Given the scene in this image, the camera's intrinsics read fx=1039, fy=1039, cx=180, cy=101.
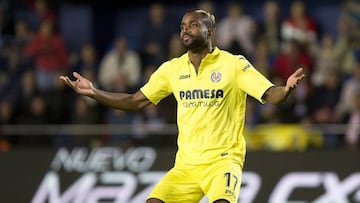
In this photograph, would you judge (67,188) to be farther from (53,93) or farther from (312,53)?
(312,53)

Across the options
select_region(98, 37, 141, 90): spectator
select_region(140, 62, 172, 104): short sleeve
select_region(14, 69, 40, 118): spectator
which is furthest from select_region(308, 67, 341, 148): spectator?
select_region(140, 62, 172, 104): short sleeve

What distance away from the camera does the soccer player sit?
850 cm

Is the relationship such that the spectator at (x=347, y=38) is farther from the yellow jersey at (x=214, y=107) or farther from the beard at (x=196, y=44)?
the beard at (x=196, y=44)

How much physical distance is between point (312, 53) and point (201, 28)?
7.03 m

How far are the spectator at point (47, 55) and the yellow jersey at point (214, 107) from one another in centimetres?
730

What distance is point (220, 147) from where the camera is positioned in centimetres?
858

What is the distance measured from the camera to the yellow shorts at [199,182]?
8.42 metres

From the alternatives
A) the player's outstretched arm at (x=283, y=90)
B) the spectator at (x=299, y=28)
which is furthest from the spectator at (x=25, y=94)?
the player's outstretched arm at (x=283, y=90)

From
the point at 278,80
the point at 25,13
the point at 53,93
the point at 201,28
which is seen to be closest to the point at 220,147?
the point at 201,28

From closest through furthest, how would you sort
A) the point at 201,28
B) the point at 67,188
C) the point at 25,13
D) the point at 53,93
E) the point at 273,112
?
1. the point at 201,28
2. the point at 67,188
3. the point at 273,112
4. the point at 53,93
5. the point at 25,13

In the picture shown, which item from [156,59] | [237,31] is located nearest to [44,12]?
[156,59]

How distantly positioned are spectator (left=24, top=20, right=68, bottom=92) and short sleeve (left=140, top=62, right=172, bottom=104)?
22.4 feet

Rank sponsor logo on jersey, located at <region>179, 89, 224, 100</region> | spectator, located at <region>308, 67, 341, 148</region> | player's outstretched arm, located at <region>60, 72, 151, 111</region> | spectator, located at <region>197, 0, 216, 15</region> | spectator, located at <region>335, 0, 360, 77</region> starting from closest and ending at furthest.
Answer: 1. sponsor logo on jersey, located at <region>179, 89, 224, 100</region>
2. player's outstretched arm, located at <region>60, 72, 151, 111</region>
3. spectator, located at <region>308, 67, 341, 148</region>
4. spectator, located at <region>335, 0, 360, 77</region>
5. spectator, located at <region>197, 0, 216, 15</region>

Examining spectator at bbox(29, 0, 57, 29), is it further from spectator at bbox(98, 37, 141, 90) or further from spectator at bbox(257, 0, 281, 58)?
spectator at bbox(257, 0, 281, 58)
